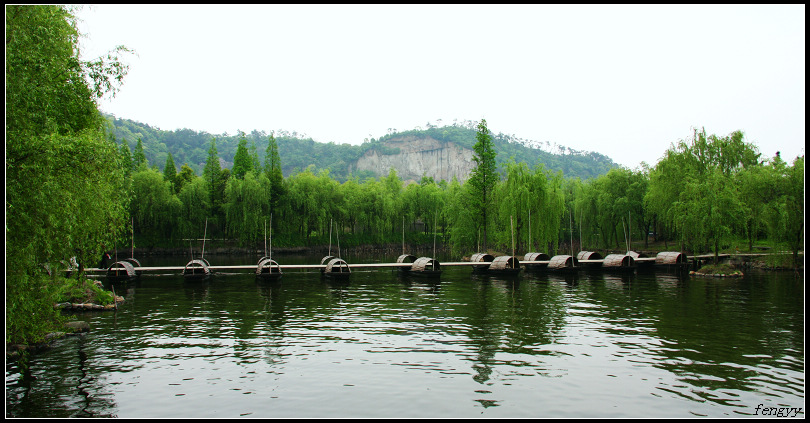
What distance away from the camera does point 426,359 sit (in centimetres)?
1401

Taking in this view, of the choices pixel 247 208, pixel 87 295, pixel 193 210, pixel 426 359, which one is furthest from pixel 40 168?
pixel 193 210

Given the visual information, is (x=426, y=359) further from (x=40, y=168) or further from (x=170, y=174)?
(x=170, y=174)

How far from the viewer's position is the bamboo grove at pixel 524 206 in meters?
38.1

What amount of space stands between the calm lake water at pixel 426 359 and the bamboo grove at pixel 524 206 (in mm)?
13627

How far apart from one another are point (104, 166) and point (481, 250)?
48908 millimetres

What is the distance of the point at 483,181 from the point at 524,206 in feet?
23.9

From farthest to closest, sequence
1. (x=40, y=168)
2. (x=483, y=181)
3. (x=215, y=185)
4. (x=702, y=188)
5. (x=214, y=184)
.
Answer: (x=214, y=184) → (x=215, y=185) → (x=483, y=181) → (x=702, y=188) → (x=40, y=168)

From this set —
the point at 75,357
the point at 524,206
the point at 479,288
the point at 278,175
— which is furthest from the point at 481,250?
the point at 75,357

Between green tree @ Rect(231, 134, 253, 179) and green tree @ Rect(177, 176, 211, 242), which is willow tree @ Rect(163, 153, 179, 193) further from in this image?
green tree @ Rect(231, 134, 253, 179)

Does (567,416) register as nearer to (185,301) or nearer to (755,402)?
(755,402)

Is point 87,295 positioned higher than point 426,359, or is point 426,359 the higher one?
point 87,295

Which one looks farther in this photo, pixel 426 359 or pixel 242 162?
pixel 242 162

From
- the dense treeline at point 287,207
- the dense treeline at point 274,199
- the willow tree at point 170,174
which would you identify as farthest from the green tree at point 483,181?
the willow tree at point 170,174

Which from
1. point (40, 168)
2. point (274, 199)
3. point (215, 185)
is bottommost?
point (40, 168)
